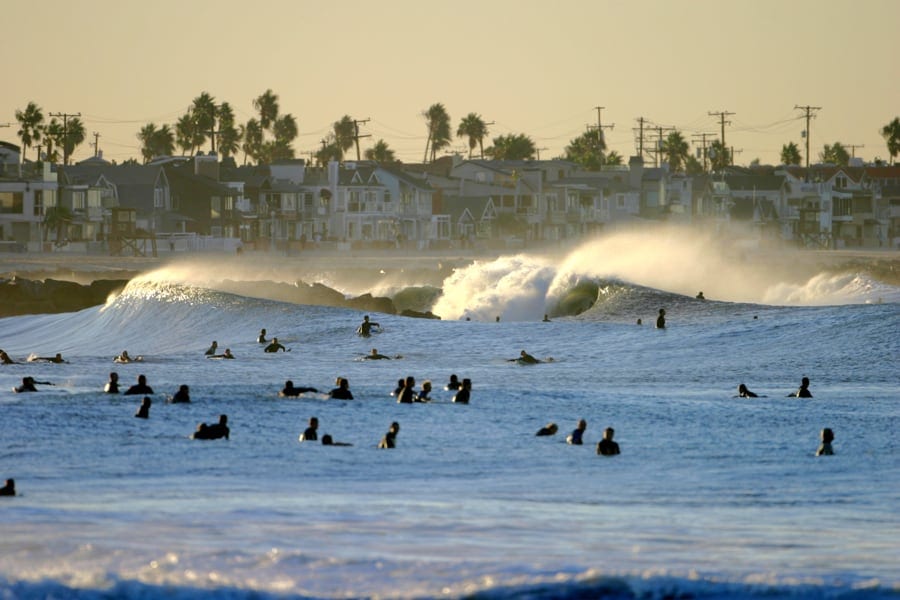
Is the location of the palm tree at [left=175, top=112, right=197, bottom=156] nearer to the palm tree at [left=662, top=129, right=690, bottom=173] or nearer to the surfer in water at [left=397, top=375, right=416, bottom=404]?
the palm tree at [left=662, top=129, right=690, bottom=173]

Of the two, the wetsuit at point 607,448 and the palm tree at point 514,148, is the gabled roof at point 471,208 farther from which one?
the wetsuit at point 607,448

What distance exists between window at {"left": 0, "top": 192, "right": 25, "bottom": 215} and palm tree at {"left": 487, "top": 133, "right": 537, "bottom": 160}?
257 feet

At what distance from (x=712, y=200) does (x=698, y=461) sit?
136475mm

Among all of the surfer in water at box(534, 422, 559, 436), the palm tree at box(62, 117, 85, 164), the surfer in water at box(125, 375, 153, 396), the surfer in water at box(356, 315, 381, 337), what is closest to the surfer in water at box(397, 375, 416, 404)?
the surfer in water at box(534, 422, 559, 436)

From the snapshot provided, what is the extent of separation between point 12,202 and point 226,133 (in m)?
52.6

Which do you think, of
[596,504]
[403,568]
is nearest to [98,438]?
[596,504]

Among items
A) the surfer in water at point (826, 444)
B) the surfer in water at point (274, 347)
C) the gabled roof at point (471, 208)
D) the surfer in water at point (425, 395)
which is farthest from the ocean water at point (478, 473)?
the gabled roof at point (471, 208)

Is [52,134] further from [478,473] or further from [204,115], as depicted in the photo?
[478,473]

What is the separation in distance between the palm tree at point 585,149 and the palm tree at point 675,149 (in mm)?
8309

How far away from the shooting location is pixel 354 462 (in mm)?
23688

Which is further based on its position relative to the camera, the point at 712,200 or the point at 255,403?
the point at 712,200

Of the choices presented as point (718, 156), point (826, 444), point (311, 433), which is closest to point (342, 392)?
point (311, 433)

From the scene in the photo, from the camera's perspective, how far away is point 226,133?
15712 cm

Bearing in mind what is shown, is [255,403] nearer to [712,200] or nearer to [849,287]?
[849,287]
